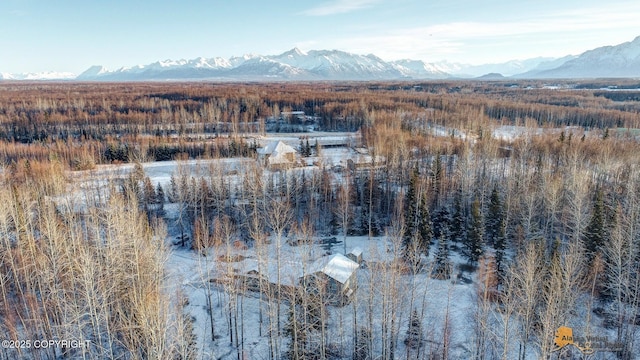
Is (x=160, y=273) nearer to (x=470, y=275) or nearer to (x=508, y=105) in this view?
(x=470, y=275)

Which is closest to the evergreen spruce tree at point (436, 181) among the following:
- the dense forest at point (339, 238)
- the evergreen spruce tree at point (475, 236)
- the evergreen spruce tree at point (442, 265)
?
the dense forest at point (339, 238)

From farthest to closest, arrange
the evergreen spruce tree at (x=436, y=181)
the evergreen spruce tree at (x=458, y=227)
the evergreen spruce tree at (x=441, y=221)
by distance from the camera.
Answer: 1. the evergreen spruce tree at (x=436, y=181)
2. the evergreen spruce tree at (x=441, y=221)
3. the evergreen spruce tree at (x=458, y=227)

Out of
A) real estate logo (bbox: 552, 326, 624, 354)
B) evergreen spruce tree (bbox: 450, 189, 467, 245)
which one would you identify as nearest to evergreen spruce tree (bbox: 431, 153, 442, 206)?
evergreen spruce tree (bbox: 450, 189, 467, 245)

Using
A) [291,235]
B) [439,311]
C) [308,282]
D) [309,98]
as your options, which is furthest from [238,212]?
[309,98]

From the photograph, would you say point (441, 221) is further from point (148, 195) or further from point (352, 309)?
point (148, 195)

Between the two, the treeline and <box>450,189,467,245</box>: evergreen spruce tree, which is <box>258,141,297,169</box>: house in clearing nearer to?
the treeline

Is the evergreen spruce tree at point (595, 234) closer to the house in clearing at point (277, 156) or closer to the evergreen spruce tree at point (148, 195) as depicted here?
the house in clearing at point (277, 156)
